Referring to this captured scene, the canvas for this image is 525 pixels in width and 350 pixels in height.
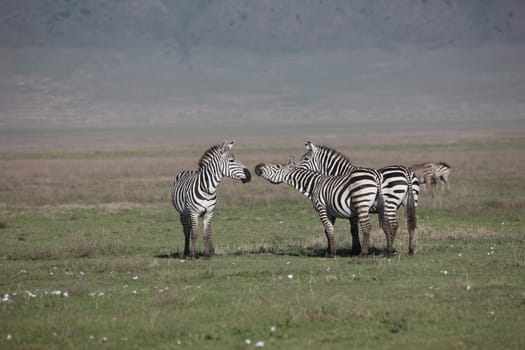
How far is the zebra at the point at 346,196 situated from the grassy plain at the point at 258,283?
0.50 m

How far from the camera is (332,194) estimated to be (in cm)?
1491

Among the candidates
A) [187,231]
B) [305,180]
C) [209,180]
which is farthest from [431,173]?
[209,180]

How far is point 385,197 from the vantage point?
14.8 metres

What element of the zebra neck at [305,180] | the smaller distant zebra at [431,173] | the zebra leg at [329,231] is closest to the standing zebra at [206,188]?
the zebra neck at [305,180]

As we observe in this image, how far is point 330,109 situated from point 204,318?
417 feet

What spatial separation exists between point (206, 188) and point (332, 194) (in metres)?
2.13

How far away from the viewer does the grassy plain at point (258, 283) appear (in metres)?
9.42

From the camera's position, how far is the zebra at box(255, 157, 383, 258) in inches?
569

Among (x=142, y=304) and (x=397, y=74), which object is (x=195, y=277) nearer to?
(x=142, y=304)

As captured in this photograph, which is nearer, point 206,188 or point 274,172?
point 206,188

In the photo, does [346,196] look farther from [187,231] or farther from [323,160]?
[187,231]

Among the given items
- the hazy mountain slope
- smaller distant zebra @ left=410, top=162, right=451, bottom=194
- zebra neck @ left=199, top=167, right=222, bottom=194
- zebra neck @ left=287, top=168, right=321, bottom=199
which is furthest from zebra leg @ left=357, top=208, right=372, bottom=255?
the hazy mountain slope

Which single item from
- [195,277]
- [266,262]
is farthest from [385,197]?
[195,277]

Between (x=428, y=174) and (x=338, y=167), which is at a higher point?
(x=428, y=174)
